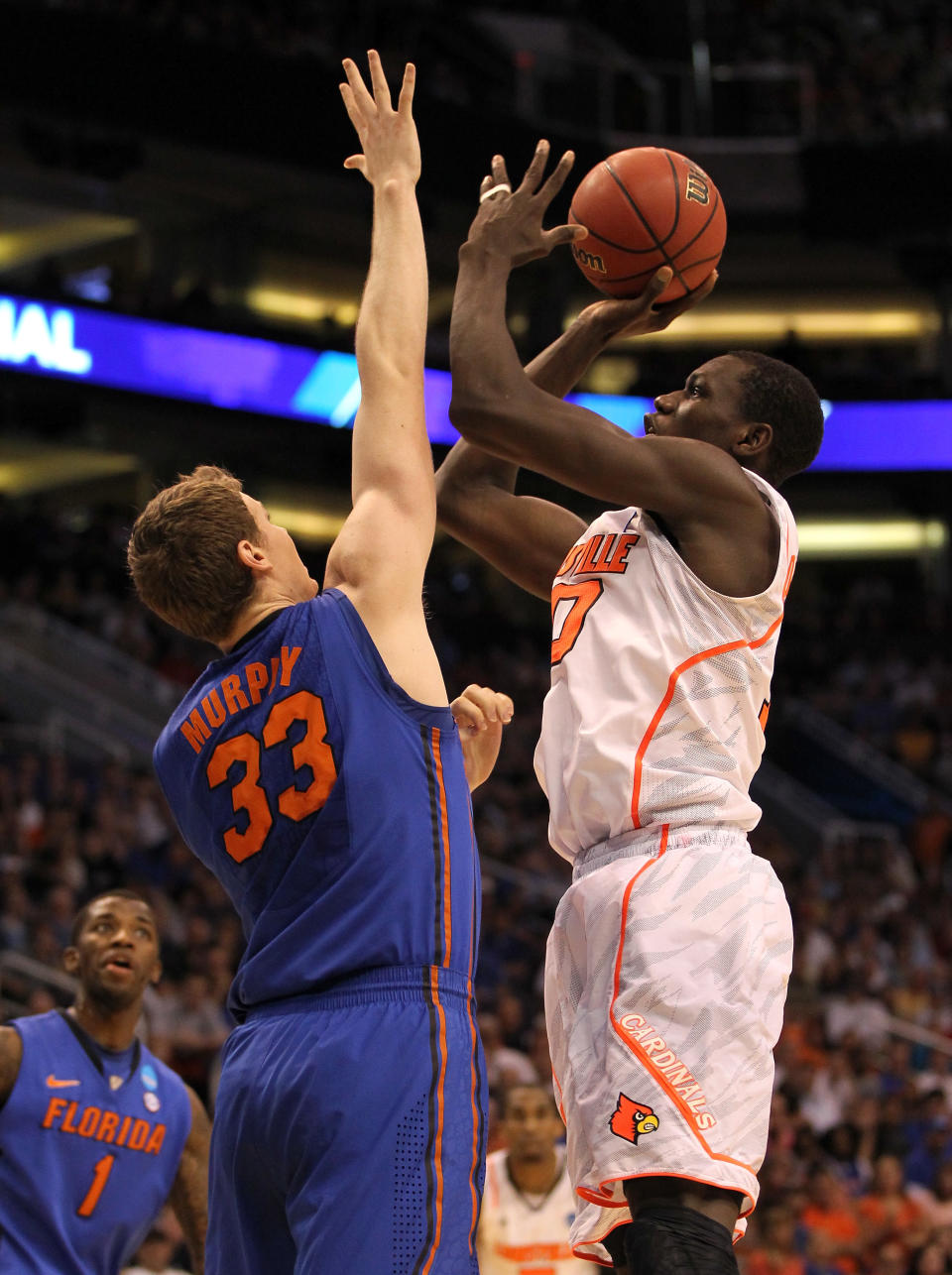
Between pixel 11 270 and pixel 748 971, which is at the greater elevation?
pixel 11 270

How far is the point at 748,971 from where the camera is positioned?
3.03 meters

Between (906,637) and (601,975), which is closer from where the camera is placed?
(601,975)

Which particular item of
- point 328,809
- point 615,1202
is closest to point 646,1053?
point 615,1202

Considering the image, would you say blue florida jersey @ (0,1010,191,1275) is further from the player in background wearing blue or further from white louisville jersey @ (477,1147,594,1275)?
the player in background wearing blue

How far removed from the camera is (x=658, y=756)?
3.14 metres

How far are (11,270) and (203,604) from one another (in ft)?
63.3

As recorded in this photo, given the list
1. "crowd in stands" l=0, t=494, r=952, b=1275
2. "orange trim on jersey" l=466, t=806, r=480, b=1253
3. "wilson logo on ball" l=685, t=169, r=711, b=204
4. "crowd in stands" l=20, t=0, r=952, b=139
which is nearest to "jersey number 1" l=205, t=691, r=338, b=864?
"orange trim on jersey" l=466, t=806, r=480, b=1253

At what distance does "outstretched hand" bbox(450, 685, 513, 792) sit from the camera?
3189mm

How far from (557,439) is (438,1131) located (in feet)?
4.30

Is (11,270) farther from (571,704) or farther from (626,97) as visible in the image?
(571,704)

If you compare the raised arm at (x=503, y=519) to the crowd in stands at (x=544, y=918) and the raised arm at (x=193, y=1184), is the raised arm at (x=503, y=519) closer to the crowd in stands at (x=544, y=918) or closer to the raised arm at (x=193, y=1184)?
the crowd in stands at (x=544, y=918)

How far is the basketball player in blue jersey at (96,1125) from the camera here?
15.0ft

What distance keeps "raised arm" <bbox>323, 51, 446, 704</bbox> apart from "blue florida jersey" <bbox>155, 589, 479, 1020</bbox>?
6 cm

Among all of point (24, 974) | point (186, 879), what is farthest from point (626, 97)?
point (24, 974)
